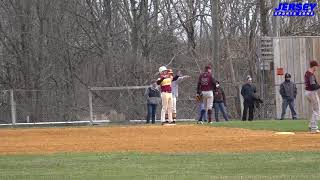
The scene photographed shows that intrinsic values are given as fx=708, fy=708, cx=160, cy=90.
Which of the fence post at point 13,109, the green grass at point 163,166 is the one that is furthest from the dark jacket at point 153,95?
the green grass at point 163,166

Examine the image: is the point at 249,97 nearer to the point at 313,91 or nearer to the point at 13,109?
the point at 313,91

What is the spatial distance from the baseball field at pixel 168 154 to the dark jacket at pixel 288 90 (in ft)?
20.1

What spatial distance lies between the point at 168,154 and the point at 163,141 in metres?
3.39

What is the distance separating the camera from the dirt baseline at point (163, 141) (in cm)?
1667

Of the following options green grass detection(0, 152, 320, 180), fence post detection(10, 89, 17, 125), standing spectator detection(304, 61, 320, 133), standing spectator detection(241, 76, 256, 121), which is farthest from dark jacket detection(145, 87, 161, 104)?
green grass detection(0, 152, 320, 180)

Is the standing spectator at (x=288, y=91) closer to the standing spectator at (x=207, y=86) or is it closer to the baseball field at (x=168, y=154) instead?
the standing spectator at (x=207, y=86)

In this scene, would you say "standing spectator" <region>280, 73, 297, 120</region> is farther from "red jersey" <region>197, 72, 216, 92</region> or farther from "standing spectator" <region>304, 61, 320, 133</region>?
"standing spectator" <region>304, 61, 320, 133</region>

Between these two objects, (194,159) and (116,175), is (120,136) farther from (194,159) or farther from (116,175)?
(116,175)

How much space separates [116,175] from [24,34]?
32487 millimetres

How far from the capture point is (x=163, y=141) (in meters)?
18.7

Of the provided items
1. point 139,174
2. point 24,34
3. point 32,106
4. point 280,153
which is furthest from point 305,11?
point 139,174

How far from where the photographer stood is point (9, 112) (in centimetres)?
3366

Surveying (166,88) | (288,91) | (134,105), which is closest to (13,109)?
(134,105)

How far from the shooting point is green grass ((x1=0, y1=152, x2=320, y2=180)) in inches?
452
